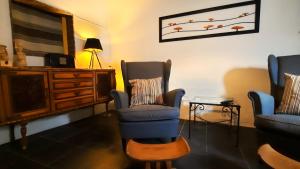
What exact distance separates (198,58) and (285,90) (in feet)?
3.98

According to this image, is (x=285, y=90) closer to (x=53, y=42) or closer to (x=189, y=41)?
(x=189, y=41)

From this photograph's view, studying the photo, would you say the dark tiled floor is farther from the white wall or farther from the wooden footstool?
the white wall

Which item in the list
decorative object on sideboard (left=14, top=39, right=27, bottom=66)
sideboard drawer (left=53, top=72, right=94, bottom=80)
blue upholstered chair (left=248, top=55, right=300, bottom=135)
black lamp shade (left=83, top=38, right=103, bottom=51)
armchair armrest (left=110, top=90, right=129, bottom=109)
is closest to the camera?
blue upholstered chair (left=248, top=55, right=300, bottom=135)

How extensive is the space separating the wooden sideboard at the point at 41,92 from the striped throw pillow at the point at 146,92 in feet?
2.52

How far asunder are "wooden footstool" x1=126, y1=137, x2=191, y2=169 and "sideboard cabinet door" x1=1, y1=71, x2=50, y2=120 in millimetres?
1236

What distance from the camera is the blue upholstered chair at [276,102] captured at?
118 centimetres

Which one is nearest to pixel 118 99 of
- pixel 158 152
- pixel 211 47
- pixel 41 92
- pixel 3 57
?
pixel 158 152

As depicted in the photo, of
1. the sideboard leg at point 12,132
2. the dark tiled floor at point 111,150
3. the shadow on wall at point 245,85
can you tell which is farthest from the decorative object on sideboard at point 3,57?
the shadow on wall at point 245,85

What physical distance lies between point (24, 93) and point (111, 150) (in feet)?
3.50

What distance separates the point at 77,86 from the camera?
2.22 meters

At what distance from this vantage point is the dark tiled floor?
1.39 metres

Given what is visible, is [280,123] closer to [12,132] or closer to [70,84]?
[70,84]

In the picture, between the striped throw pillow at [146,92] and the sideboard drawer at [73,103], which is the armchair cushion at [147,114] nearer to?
the striped throw pillow at [146,92]

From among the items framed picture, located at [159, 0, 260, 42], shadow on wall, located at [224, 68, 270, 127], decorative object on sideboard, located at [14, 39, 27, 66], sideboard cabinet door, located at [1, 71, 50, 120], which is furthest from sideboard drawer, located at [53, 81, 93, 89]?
shadow on wall, located at [224, 68, 270, 127]
